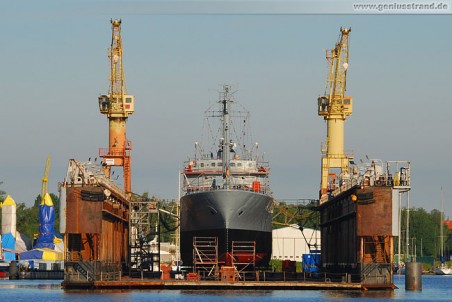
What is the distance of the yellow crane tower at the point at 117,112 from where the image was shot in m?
106

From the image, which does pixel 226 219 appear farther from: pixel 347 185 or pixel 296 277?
pixel 347 185

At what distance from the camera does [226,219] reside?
91.9m

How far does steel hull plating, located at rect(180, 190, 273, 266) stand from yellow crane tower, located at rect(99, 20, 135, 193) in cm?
902

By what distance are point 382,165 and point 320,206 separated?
25166 millimetres

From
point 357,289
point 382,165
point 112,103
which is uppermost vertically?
point 112,103

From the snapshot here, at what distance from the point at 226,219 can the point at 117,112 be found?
812 inches

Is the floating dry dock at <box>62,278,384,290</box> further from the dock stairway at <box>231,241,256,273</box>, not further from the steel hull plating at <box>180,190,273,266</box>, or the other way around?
the steel hull plating at <box>180,190,273,266</box>

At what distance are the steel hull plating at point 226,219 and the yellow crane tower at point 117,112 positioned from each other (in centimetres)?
902

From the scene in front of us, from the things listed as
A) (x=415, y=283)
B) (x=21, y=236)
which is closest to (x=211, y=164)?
(x=415, y=283)

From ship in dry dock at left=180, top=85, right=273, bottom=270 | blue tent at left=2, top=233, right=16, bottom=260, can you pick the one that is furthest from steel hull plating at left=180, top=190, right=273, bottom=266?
blue tent at left=2, top=233, right=16, bottom=260

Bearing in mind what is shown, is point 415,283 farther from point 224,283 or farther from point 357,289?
point 224,283

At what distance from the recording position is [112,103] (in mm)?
108438

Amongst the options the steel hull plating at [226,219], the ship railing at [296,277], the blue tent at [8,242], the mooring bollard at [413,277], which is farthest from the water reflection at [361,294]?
the blue tent at [8,242]

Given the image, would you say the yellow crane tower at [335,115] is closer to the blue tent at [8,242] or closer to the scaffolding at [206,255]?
the scaffolding at [206,255]
